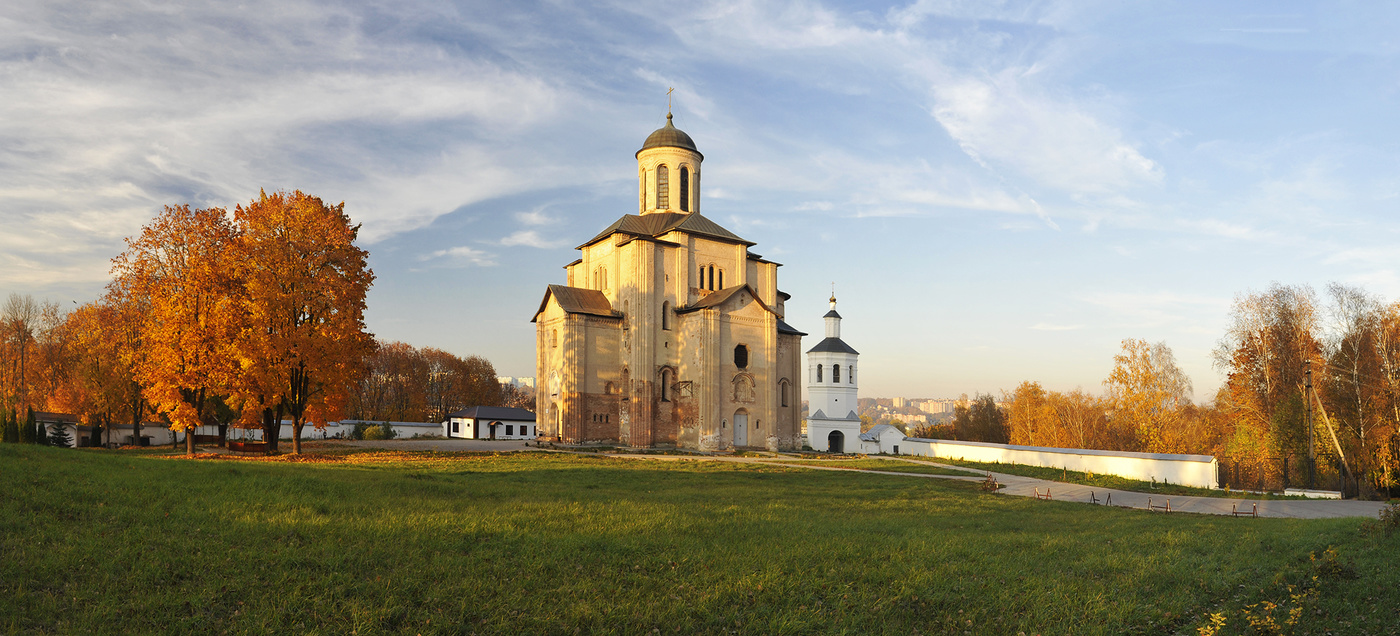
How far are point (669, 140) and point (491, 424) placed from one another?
2460cm

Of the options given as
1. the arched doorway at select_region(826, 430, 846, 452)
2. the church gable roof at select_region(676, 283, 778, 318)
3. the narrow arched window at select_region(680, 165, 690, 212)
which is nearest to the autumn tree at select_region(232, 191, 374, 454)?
the church gable roof at select_region(676, 283, 778, 318)

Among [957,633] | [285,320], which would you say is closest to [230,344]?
[285,320]

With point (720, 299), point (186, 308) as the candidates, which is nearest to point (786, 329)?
point (720, 299)

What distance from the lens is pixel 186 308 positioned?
81.8 ft

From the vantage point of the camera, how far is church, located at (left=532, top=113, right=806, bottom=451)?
41.4 m

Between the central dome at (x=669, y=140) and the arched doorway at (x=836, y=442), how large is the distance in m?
23.9

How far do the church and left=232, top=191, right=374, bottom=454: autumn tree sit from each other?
52.2 ft

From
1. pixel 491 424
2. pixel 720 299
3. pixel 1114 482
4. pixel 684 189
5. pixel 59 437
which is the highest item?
pixel 684 189

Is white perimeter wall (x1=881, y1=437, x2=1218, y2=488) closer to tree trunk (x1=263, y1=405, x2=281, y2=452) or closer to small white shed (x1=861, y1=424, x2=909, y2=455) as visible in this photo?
small white shed (x1=861, y1=424, x2=909, y2=455)

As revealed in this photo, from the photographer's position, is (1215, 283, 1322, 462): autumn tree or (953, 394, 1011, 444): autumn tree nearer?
(1215, 283, 1322, 462): autumn tree

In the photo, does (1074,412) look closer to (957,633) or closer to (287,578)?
(957,633)

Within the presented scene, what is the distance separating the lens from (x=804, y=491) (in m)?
19.6

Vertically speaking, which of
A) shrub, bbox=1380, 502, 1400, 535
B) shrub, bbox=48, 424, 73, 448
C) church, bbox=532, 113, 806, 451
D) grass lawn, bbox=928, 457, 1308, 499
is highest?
church, bbox=532, 113, 806, 451

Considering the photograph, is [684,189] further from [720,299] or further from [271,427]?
[271,427]
